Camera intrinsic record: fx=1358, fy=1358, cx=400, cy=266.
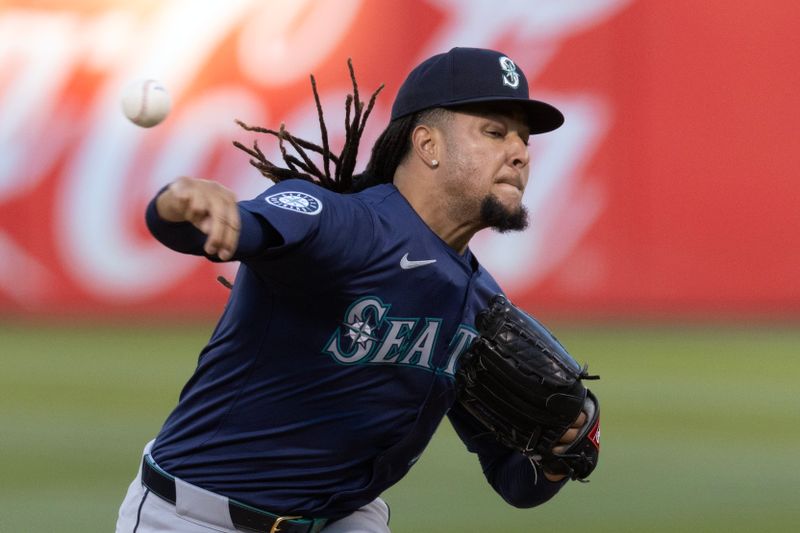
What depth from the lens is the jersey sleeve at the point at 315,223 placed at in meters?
3.15

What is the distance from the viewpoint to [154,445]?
3.87 metres

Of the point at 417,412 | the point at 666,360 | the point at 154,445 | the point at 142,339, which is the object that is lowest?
the point at 142,339

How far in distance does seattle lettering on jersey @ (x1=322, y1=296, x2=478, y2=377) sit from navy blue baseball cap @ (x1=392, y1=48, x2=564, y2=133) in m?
0.66

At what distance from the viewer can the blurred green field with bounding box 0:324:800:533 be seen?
22.6 feet

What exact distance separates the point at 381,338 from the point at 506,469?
876 millimetres

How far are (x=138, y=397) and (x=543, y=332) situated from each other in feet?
20.9

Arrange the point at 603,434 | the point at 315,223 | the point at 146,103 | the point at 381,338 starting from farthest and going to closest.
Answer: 1. the point at 603,434
2. the point at 146,103
3. the point at 381,338
4. the point at 315,223

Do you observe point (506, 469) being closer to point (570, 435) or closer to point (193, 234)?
point (570, 435)

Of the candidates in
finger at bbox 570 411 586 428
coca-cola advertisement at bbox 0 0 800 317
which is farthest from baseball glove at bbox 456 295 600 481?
coca-cola advertisement at bbox 0 0 800 317

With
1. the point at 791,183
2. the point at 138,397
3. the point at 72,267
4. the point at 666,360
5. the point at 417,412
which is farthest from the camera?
the point at 791,183

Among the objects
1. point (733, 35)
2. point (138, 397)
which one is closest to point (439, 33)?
point (733, 35)

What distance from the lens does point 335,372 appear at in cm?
364

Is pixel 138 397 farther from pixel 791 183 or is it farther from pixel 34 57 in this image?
pixel 791 183

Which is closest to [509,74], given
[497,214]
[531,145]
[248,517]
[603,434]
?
[497,214]
